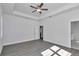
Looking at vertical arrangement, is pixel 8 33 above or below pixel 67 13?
below

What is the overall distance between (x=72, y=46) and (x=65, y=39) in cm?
57

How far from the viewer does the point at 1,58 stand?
1.86 feet

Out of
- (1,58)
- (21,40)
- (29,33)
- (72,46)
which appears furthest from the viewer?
(29,33)

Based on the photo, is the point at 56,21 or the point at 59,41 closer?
the point at 59,41

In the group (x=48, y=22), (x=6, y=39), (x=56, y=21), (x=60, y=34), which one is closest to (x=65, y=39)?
(x=60, y=34)

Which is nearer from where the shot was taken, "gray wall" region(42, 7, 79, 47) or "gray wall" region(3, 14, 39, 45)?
"gray wall" region(42, 7, 79, 47)

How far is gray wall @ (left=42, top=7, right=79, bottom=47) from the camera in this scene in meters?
3.92

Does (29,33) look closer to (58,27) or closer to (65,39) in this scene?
(58,27)

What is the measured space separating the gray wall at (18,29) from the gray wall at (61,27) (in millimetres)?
2052

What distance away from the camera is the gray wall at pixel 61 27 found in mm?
3918

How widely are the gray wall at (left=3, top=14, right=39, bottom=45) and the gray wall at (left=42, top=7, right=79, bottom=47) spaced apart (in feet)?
6.73

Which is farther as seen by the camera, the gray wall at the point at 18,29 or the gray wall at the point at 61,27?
the gray wall at the point at 18,29

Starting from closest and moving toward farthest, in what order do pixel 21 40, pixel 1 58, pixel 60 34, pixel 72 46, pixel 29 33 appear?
pixel 1 58 < pixel 72 46 < pixel 60 34 < pixel 21 40 < pixel 29 33

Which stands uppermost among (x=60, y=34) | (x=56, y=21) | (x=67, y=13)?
(x=67, y=13)
